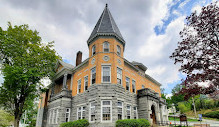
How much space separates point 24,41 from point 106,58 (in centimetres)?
1372

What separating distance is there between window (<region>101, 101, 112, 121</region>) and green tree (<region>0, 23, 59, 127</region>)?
11187 mm

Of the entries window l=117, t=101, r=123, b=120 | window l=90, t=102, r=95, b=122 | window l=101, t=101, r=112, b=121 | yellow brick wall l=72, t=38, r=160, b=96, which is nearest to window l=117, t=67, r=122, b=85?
yellow brick wall l=72, t=38, r=160, b=96

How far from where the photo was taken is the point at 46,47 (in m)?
23.3

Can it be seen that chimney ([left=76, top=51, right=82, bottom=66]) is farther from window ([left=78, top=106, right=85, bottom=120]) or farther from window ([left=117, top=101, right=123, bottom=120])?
window ([left=117, top=101, right=123, bottom=120])

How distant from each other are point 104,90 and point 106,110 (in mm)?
2235

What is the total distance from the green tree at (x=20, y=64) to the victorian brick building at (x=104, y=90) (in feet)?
13.4

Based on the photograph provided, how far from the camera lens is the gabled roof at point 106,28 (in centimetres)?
1906

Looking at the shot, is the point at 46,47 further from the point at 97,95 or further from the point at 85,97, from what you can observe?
the point at 97,95

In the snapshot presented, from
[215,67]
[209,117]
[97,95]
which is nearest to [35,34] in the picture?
[97,95]

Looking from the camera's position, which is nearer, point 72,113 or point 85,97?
point 85,97

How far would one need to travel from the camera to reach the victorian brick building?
16141 millimetres

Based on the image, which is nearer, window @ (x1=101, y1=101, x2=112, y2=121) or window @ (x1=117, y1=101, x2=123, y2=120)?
window @ (x1=101, y1=101, x2=112, y2=121)

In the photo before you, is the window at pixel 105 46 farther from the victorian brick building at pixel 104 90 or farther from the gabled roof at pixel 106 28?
the gabled roof at pixel 106 28

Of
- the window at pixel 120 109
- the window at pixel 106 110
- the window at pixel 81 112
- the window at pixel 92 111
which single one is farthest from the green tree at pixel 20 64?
the window at pixel 120 109
